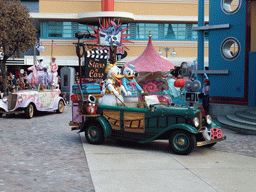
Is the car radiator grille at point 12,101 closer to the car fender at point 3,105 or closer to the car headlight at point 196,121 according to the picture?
the car fender at point 3,105

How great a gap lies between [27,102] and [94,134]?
21.4 ft

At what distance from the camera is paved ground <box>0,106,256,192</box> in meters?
5.30

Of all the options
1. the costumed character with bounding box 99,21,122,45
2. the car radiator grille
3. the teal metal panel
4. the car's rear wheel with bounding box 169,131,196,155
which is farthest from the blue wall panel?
the costumed character with bounding box 99,21,122,45

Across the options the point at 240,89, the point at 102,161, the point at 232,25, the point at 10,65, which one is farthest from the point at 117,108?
the point at 10,65

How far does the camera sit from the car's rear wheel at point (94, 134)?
329 inches

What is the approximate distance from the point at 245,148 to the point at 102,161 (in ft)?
11.5

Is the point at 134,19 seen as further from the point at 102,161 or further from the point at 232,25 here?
A: the point at 102,161

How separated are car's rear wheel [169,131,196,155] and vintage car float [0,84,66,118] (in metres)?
8.20

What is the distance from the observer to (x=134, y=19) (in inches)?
1328

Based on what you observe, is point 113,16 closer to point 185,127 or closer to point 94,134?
point 94,134

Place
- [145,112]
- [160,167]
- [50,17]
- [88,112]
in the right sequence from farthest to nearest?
1. [50,17]
2. [88,112]
3. [145,112]
4. [160,167]

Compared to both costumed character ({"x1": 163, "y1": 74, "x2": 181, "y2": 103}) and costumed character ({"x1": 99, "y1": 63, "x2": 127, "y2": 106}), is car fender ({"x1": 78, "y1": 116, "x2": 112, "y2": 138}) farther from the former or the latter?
costumed character ({"x1": 163, "y1": 74, "x2": 181, "y2": 103})

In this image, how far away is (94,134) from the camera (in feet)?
27.7

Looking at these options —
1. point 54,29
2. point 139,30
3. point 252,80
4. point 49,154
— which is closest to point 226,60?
point 252,80
